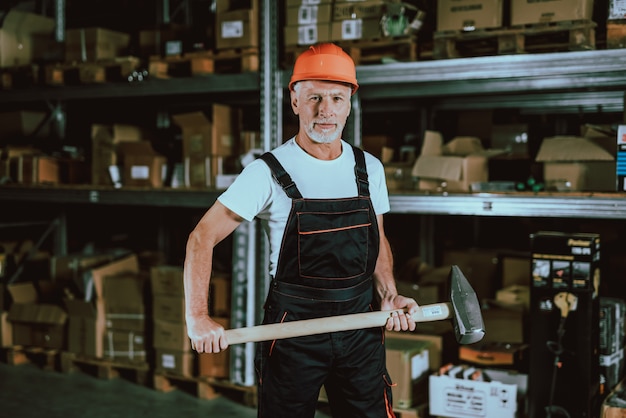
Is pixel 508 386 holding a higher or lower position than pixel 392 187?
lower

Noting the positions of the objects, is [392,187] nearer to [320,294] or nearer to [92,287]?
[320,294]

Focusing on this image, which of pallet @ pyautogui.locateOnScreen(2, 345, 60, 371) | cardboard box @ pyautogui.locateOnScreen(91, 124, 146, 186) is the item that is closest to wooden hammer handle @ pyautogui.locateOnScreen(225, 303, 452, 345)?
cardboard box @ pyautogui.locateOnScreen(91, 124, 146, 186)

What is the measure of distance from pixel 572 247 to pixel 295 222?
1.96 meters

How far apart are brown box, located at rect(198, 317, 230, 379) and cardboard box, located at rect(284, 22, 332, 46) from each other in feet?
6.98

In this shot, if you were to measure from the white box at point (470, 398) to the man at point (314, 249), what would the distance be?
1485mm

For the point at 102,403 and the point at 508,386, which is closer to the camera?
the point at 508,386

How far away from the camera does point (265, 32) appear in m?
5.29

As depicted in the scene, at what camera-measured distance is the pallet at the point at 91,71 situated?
6066mm

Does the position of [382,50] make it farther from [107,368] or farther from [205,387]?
[107,368]

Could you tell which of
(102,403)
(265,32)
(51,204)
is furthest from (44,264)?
(265,32)

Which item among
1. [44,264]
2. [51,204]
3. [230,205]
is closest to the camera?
[230,205]

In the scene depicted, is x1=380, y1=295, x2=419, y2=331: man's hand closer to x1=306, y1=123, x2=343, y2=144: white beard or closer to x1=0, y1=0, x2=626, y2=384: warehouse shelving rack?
x1=306, y1=123, x2=343, y2=144: white beard

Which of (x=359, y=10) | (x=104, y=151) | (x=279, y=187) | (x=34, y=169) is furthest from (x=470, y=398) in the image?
(x=34, y=169)

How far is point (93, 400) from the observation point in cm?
564
